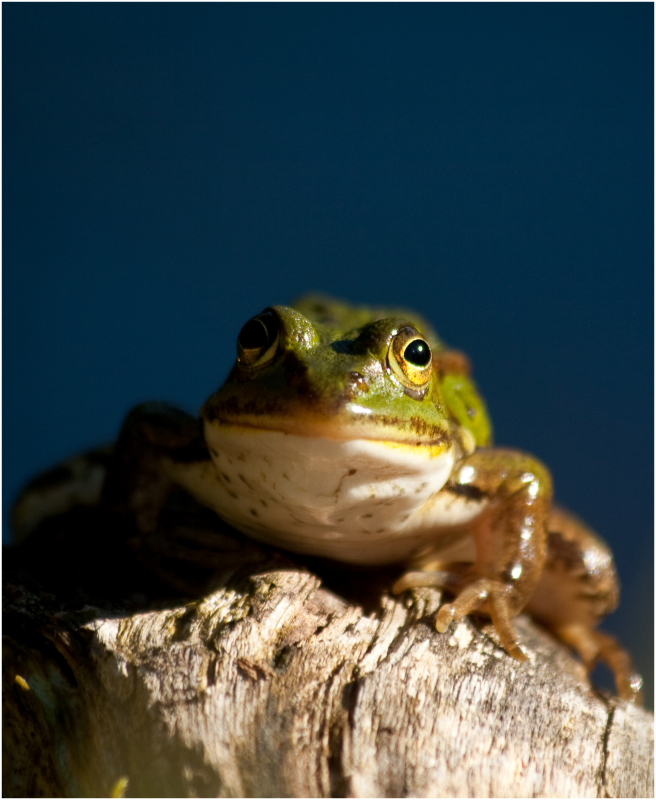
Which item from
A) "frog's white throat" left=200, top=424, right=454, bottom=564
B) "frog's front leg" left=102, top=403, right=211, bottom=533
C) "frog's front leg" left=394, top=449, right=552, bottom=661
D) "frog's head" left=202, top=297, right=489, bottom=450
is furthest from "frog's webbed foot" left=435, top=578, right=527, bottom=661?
"frog's front leg" left=102, top=403, right=211, bottom=533

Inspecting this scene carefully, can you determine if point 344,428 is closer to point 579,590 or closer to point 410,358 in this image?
point 410,358

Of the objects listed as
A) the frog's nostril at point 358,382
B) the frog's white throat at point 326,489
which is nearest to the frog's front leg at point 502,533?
the frog's white throat at point 326,489

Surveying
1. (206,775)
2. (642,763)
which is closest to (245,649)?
(206,775)

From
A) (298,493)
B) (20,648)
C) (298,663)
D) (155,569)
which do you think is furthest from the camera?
(155,569)

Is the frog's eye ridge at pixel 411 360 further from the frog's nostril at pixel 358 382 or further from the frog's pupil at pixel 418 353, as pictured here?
the frog's nostril at pixel 358 382

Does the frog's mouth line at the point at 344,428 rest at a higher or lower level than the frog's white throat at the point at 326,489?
higher

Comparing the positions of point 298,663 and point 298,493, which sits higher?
point 298,493

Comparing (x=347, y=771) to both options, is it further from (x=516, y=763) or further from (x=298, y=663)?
(x=516, y=763)
